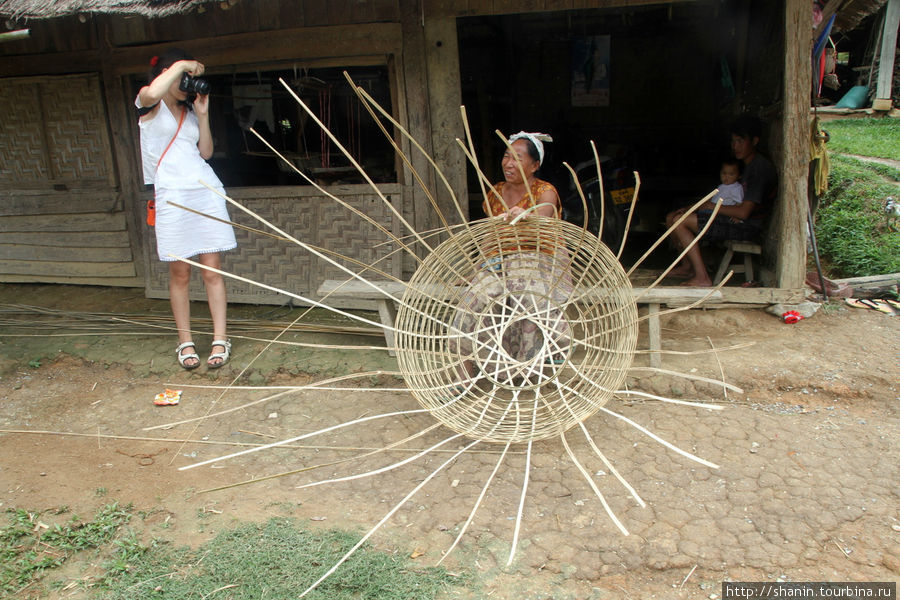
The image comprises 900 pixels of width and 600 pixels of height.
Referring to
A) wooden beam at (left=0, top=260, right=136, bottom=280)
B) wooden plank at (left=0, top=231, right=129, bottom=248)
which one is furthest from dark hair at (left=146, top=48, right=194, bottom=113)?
wooden beam at (left=0, top=260, right=136, bottom=280)

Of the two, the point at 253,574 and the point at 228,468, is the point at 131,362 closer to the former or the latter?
the point at 228,468

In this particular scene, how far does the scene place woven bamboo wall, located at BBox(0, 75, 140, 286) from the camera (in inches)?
171

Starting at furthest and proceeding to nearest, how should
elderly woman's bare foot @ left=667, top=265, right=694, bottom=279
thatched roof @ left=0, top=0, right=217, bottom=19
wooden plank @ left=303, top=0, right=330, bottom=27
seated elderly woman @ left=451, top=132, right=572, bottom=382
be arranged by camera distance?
elderly woman's bare foot @ left=667, top=265, right=694, bottom=279 → wooden plank @ left=303, top=0, right=330, bottom=27 → thatched roof @ left=0, top=0, right=217, bottom=19 → seated elderly woman @ left=451, top=132, right=572, bottom=382

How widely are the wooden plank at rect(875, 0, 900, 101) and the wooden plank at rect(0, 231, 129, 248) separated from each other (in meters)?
11.7

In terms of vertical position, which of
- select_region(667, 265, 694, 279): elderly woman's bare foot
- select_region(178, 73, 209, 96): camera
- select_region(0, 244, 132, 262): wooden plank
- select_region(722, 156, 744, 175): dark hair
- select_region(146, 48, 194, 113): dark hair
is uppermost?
select_region(146, 48, 194, 113): dark hair

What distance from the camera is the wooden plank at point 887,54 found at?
10.4 metres

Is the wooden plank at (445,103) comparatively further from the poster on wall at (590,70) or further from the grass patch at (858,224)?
the poster on wall at (590,70)

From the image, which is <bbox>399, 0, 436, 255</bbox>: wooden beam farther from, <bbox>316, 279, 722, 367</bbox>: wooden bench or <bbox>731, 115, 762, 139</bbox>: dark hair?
<bbox>731, 115, 762, 139</bbox>: dark hair

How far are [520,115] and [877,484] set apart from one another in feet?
18.9

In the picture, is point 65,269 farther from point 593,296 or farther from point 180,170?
point 593,296

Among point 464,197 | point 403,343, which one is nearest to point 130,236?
point 464,197

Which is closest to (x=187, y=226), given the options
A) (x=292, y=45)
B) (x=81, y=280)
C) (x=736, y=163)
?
(x=292, y=45)

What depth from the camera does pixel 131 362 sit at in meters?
3.60

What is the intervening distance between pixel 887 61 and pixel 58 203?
12.1 meters
